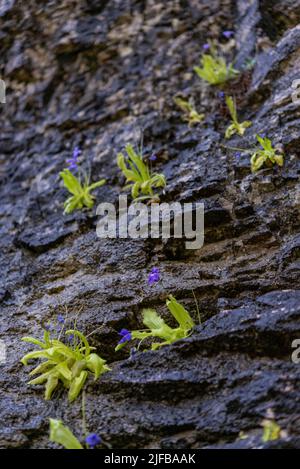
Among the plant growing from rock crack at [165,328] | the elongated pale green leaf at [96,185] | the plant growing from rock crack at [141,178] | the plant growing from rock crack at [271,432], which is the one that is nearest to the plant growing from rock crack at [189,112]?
the plant growing from rock crack at [141,178]

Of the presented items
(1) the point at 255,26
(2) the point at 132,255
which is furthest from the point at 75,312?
(1) the point at 255,26

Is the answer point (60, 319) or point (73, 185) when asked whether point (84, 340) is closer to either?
point (60, 319)

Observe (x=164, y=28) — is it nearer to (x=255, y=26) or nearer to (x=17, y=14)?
(x=255, y=26)

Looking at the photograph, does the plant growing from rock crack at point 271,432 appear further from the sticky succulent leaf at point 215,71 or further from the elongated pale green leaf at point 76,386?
the sticky succulent leaf at point 215,71

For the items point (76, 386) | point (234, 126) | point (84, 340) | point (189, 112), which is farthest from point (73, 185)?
point (76, 386)

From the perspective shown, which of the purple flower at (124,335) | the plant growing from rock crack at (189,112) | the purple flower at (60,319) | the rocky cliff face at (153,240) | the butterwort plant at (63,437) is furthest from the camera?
the plant growing from rock crack at (189,112)
